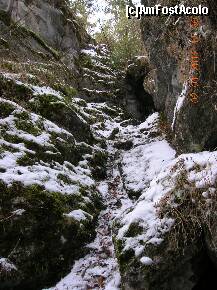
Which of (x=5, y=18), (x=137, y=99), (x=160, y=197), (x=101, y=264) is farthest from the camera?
(x=137, y=99)

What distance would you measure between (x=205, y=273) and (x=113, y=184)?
3774 millimetres

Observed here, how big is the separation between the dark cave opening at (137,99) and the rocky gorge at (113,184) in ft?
9.36

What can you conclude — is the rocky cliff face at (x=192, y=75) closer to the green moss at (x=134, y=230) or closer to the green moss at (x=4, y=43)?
the green moss at (x=134, y=230)

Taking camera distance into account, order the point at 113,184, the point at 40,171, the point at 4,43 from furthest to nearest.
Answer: the point at 4,43, the point at 113,184, the point at 40,171

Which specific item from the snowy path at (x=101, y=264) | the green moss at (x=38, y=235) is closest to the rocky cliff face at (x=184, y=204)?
the snowy path at (x=101, y=264)

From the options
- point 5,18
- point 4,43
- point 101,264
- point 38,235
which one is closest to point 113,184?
point 101,264

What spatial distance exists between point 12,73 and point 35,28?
5.85 m

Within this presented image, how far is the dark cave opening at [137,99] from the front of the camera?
45.7 feet

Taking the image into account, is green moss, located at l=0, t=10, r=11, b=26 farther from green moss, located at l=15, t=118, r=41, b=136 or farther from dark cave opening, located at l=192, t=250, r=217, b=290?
dark cave opening, located at l=192, t=250, r=217, b=290

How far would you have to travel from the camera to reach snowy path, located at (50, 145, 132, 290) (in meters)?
5.26

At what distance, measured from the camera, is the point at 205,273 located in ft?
15.6

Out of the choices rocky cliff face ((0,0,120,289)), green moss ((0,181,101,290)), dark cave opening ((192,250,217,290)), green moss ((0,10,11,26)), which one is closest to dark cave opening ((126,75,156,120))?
rocky cliff face ((0,0,120,289))

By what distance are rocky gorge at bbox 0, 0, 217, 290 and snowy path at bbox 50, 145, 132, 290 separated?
0.02 metres

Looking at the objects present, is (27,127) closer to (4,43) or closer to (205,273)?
(205,273)
